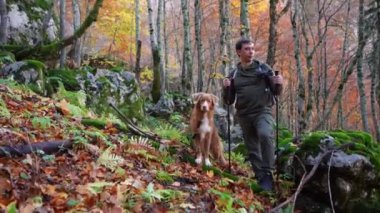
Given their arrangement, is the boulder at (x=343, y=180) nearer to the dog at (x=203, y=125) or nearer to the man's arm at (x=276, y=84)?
the man's arm at (x=276, y=84)

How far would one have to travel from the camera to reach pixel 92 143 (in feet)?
20.4

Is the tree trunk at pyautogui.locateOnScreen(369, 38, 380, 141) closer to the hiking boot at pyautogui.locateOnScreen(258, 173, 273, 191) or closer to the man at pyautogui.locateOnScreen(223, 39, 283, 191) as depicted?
the man at pyautogui.locateOnScreen(223, 39, 283, 191)

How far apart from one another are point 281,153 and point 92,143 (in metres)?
3.85

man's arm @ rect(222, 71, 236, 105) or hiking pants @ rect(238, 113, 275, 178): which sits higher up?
man's arm @ rect(222, 71, 236, 105)

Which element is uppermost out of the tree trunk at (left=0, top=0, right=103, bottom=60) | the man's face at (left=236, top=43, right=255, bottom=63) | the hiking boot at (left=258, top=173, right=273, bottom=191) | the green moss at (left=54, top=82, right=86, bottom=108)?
the tree trunk at (left=0, top=0, right=103, bottom=60)

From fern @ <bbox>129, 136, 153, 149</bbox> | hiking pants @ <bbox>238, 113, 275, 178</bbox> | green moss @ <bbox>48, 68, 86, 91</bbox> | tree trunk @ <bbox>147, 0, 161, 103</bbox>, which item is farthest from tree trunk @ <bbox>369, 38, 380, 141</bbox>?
fern @ <bbox>129, 136, 153, 149</bbox>

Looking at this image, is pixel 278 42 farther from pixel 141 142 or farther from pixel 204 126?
pixel 141 142

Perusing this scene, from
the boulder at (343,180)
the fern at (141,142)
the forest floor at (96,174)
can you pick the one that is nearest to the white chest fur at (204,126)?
the forest floor at (96,174)

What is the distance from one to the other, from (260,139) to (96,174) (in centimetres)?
311

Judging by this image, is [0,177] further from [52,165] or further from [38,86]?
[38,86]

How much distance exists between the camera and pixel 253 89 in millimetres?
7176

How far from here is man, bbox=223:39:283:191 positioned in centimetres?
698

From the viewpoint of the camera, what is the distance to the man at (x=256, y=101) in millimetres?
6980

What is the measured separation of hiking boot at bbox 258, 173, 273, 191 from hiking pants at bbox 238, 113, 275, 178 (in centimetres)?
8
